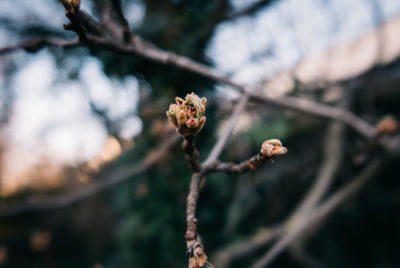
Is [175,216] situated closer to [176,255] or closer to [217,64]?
[176,255]

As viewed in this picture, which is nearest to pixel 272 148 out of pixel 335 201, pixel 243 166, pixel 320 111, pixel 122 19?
pixel 243 166

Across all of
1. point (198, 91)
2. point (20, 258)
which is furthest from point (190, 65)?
point (20, 258)

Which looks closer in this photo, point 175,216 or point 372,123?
→ point 175,216

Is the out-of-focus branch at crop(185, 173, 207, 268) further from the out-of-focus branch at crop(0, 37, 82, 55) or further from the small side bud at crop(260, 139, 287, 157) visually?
the out-of-focus branch at crop(0, 37, 82, 55)

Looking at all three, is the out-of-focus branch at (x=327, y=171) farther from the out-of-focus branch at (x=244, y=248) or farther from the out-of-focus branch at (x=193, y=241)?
the out-of-focus branch at (x=193, y=241)

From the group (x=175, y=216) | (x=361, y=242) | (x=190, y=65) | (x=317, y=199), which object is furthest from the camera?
(x=361, y=242)

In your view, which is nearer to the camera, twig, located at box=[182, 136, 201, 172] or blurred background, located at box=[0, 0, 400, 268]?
twig, located at box=[182, 136, 201, 172]

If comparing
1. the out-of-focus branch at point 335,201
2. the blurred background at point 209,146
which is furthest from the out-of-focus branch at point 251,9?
the out-of-focus branch at point 335,201

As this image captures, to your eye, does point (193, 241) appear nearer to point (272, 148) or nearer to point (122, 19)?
point (272, 148)

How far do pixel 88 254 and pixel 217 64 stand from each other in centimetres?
256

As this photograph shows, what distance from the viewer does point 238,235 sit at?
162 cm

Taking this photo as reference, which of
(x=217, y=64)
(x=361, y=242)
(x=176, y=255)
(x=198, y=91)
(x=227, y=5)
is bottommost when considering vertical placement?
(x=176, y=255)

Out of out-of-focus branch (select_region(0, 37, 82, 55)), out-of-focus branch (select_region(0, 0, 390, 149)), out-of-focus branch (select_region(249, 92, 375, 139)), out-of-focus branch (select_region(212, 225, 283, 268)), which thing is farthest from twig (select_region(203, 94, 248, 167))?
out-of-focus branch (select_region(212, 225, 283, 268))

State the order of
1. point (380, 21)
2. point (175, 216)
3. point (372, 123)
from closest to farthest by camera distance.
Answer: point (175, 216) < point (380, 21) < point (372, 123)
